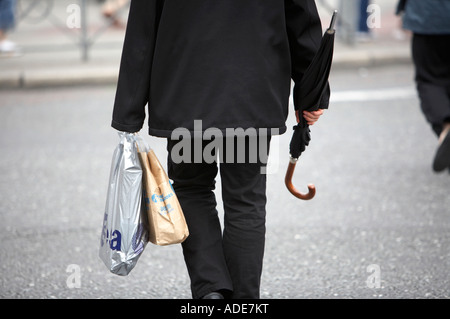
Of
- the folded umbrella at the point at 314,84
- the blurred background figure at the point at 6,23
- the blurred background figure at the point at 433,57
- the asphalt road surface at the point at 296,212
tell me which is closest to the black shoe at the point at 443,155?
the blurred background figure at the point at 433,57

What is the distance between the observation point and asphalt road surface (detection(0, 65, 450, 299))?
322 cm

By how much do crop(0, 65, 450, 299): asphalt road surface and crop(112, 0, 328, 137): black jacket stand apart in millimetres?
983

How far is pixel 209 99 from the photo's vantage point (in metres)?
2.41

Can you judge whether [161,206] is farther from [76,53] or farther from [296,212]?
[76,53]

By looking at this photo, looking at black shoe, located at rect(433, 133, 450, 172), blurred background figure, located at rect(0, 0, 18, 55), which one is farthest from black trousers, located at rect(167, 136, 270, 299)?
blurred background figure, located at rect(0, 0, 18, 55)

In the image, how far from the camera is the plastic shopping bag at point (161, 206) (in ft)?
8.25

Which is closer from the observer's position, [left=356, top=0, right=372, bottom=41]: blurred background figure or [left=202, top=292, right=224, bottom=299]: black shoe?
[left=202, top=292, right=224, bottom=299]: black shoe

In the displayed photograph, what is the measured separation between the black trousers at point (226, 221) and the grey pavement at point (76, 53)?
193 inches

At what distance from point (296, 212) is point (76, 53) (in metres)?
5.09

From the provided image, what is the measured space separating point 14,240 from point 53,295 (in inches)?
28.8

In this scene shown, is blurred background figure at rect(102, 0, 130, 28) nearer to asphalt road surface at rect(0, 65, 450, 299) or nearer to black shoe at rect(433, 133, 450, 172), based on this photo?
asphalt road surface at rect(0, 65, 450, 299)

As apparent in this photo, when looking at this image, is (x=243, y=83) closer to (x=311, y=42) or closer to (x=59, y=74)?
(x=311, y=42)

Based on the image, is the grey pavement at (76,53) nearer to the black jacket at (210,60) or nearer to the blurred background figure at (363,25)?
the blurred background figure at (363,25)

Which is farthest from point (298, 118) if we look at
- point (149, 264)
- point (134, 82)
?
point (149, 264)
